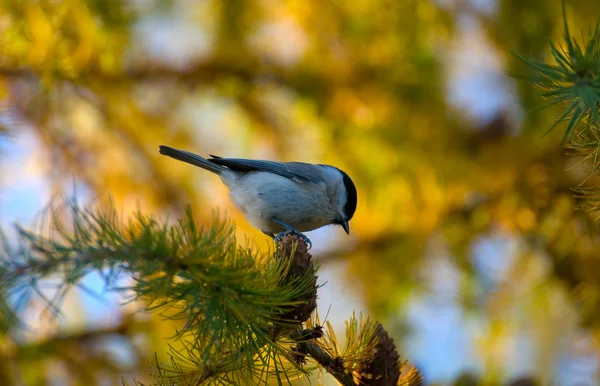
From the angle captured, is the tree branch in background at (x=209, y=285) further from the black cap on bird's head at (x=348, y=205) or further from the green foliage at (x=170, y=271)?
the black cap on bird's head at (x=348, y=205)

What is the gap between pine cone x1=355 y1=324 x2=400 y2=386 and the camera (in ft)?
5.03

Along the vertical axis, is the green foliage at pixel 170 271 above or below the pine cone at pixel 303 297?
below

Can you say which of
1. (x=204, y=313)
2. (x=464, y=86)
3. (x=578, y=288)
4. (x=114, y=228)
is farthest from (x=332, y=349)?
(x=464, y=86)

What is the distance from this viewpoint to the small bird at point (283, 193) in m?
2.92

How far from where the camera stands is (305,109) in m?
3.83

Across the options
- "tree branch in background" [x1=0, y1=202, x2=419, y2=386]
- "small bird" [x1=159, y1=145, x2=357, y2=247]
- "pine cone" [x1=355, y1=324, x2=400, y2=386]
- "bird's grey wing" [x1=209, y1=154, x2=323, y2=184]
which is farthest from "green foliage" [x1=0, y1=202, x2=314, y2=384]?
"bird's grey wing" [x1=209, y1=154, x2=323, y2=184]

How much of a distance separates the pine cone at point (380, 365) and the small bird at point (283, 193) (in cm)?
126

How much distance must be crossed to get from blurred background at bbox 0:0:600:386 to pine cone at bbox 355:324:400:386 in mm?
1928

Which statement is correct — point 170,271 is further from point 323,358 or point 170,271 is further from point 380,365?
point 380,365

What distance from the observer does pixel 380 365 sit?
153cm

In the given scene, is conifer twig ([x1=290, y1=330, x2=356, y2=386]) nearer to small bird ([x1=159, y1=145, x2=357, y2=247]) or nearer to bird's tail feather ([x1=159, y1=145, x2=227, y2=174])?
small bird ([x1=159, y1=145, x2=357, y2=247])

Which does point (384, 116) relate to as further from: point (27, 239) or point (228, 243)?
point (27, 239)

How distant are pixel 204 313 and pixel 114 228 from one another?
0.88ft

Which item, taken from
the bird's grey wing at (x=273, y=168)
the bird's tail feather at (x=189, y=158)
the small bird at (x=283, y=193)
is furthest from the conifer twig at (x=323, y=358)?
the bird's grey wing at (x=273, y=168)
